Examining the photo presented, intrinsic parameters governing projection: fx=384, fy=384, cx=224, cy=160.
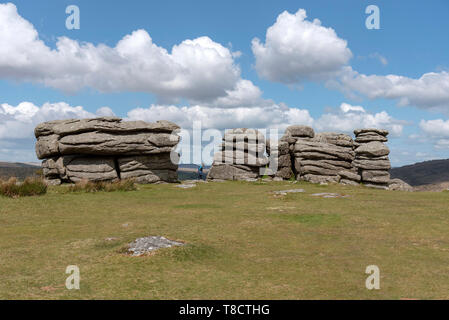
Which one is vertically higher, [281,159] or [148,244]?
[281,159]

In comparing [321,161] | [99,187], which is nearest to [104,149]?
[99,187]

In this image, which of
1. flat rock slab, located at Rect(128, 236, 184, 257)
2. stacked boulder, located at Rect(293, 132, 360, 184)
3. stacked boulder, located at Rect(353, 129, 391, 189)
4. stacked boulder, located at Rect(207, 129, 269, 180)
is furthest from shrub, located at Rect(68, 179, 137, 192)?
stacked boulder, located at Rect(353, 129, 391, 189)

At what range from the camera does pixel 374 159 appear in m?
37.3

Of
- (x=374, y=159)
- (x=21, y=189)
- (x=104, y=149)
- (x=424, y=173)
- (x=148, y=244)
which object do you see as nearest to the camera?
(x=148, y=244)

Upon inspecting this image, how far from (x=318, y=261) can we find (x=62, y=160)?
28243mm

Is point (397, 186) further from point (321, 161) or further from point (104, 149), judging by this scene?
point (104, 149)

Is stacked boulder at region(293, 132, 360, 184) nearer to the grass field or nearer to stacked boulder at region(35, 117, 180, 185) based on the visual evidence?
stacked boulder at region(35, 117, 180, 185)

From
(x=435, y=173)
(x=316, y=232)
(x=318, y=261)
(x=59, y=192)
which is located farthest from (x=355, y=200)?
(x=435, y=173)

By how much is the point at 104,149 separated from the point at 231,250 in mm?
23726

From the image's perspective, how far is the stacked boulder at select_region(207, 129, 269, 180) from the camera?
128 ft

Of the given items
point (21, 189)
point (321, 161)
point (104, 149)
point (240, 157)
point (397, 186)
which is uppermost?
point (104, 149)

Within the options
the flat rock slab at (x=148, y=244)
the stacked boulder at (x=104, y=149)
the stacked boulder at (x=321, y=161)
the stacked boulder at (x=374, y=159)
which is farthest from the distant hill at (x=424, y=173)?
the flat rock slab at (x=148, y=244)

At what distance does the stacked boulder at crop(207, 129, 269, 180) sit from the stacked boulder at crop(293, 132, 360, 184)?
3.74m
